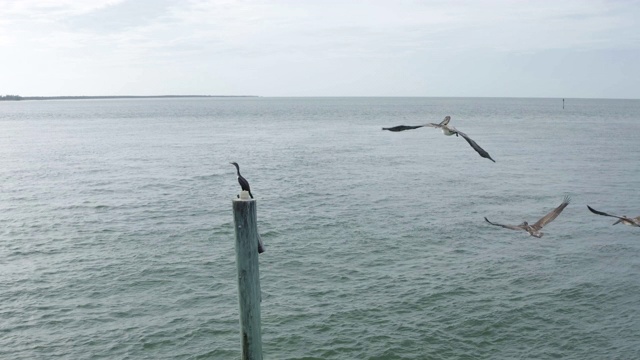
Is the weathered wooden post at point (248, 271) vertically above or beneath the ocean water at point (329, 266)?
above

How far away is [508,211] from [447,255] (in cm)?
777

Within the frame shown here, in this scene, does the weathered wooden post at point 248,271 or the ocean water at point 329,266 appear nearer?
the weathered wooden post at point 248,271

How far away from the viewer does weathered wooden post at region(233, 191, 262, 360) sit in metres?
8.28

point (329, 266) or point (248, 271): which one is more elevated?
point (248, 271)

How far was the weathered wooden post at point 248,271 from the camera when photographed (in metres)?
8.28

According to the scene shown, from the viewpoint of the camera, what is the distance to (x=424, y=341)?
561 inches

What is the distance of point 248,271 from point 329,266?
1052cm

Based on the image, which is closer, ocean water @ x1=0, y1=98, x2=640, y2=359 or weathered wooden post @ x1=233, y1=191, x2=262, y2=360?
weathered wooden post @ x1=233, y1=191, x2=262, y2=360

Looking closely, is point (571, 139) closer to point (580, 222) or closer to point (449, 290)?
point (580, 222)

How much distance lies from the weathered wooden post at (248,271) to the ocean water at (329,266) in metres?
4.51

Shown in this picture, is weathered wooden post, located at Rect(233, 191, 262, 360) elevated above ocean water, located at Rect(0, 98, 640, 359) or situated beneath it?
elevated above

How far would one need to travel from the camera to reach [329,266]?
19.2 meters

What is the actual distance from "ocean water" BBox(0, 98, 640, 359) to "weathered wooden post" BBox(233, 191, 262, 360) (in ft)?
14.8

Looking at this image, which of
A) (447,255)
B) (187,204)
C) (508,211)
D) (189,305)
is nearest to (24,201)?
(187,204)
